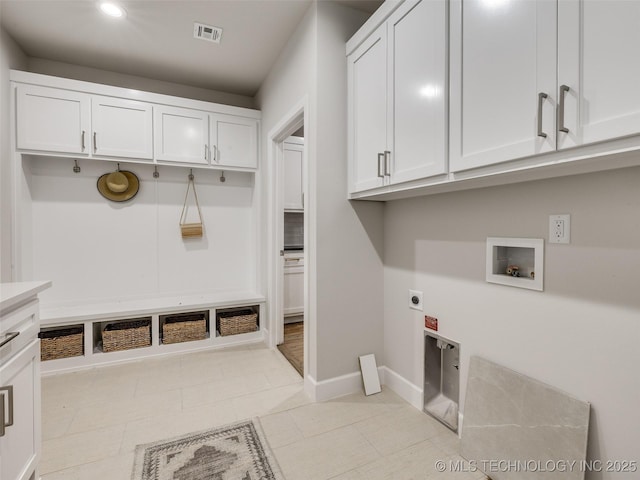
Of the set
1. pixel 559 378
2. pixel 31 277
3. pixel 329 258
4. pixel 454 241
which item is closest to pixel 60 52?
pixel 31 277

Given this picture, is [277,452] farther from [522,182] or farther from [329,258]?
[522,182]

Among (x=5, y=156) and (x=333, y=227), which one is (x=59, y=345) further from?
(x=333, y=227)

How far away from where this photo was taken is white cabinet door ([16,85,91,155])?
2547 millimetres

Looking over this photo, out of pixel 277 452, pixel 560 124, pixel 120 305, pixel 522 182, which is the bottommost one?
pixel 277 452

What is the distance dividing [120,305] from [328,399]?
214 centimetres

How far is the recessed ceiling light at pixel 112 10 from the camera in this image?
220cm

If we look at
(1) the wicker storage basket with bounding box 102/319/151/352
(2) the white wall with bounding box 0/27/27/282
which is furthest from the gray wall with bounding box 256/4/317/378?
(2) the white wall with bounding box 0/27/27/282

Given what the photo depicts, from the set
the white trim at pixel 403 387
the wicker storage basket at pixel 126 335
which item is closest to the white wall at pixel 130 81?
the wicker storage basket at pixel 126 335

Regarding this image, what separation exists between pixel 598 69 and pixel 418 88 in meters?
0.78

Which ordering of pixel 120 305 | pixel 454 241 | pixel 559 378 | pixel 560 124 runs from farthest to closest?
pixel 120 305, pixel 454 241, pixel 559 378, pixel 560 124

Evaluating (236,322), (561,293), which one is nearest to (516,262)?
(561,293)

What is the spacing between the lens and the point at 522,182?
1.47m

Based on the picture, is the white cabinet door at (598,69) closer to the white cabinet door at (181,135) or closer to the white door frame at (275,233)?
the white door frame at (275,233)

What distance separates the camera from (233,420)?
196 centimetres
